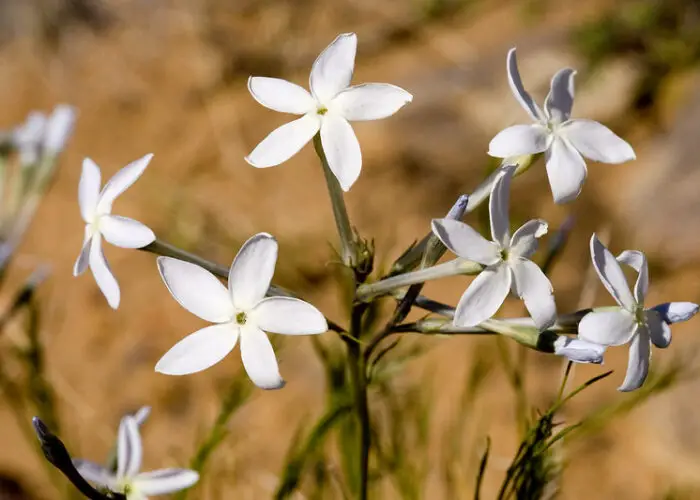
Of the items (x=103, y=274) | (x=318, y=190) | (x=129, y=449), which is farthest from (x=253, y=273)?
(x=318, y=190)

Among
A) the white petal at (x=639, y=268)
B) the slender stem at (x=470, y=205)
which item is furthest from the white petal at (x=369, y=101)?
the white petal at (x=639, y=268)

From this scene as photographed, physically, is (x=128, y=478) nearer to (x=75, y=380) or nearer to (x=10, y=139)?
(x=10, y=139)

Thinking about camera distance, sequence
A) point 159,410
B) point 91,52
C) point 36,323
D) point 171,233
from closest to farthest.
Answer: point 36,323, point 159,410, point 171,233, point 91,52

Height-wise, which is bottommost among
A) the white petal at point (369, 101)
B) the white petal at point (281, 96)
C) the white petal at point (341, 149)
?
the white petal at point (341, 149)

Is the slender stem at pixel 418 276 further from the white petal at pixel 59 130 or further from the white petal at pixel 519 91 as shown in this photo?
the white petal at pixel 59 130

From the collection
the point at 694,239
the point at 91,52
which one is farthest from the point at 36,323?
the point at 91,52
